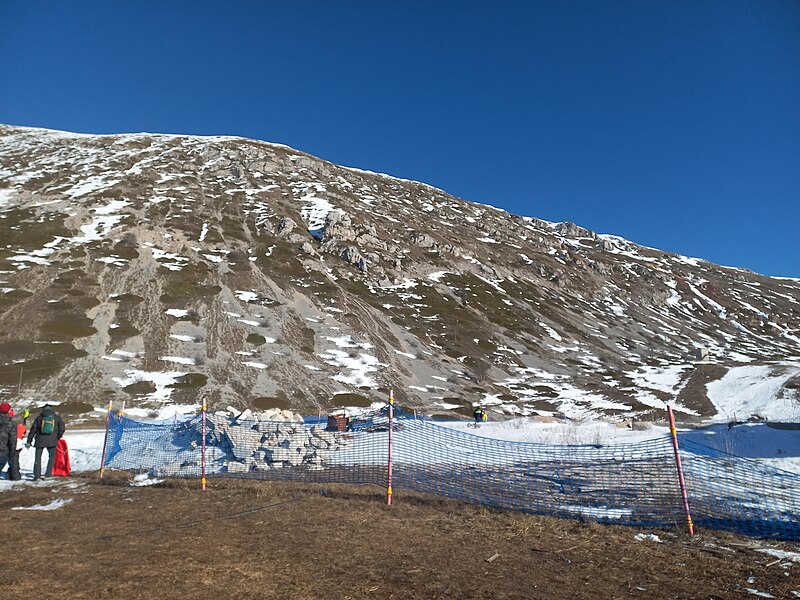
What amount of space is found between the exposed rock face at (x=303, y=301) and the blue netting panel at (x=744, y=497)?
38.1 ft

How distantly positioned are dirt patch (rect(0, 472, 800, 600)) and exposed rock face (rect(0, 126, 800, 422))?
7485mm

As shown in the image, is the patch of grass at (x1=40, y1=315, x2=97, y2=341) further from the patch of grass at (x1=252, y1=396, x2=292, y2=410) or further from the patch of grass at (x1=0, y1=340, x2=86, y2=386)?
the patch of grass at (x1=252, y1=396, x2=292, y2=410)

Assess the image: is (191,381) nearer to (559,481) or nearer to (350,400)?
(350,400)

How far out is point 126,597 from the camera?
5.32 meters

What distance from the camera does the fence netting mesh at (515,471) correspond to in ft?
31.9

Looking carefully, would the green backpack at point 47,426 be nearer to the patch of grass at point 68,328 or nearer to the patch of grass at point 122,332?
the patch of grass at point 122,332

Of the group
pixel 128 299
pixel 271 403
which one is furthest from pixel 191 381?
pixel 128 299

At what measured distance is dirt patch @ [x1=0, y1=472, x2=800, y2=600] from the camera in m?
5.73

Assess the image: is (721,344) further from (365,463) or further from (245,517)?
(245,517)

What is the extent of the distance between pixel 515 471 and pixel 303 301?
64.6 metres

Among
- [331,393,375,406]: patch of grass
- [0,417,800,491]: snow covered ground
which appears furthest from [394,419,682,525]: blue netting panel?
[331,393,375,406]: patch of grass

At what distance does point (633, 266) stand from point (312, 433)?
5723 inches

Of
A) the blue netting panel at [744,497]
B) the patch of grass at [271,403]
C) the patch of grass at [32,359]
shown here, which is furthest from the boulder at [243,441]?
the patch of grass at [32,359]

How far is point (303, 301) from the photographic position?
75062 mm
